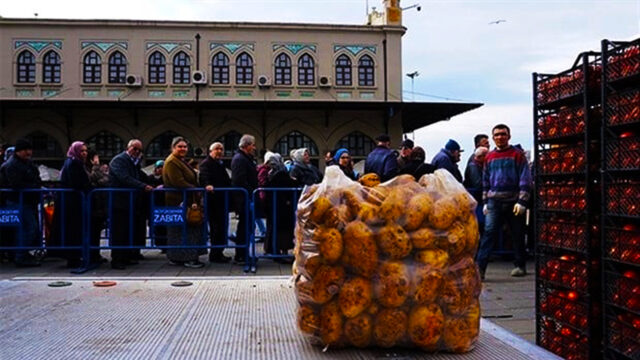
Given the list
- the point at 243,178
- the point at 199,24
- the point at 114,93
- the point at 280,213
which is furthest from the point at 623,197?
the point at 114,93

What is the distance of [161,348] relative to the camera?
222cm

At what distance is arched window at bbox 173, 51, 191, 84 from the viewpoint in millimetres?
33469

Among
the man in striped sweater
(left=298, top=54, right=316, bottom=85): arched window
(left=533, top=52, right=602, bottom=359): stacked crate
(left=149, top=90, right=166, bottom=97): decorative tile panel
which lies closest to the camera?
(left=533, top=52, right=602, bottom=359): stacked crate

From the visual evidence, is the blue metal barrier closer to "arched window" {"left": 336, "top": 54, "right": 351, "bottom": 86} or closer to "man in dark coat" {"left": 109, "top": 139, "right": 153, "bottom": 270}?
"man in dark coat" {"left": 109, "top": 139, "right": 153, "bottom": 270}

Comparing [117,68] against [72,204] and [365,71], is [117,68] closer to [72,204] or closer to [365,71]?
[365,71]

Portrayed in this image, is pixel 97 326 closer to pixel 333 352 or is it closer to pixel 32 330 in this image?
pixel 32 330

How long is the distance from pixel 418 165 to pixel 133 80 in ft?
96.0

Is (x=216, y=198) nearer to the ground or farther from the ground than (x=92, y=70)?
nearer to the ground

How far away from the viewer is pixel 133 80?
32.8 metres

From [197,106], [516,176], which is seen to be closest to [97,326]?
[516,176]

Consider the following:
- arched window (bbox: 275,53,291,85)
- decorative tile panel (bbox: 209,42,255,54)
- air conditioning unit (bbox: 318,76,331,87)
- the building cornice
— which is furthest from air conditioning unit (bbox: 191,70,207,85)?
air conditioning unit (bbox: 318,76,331,87)

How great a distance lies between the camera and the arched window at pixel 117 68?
33.2 m

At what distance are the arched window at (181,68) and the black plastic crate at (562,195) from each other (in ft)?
103

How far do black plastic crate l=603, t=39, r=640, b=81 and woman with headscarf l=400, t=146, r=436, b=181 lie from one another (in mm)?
3399
